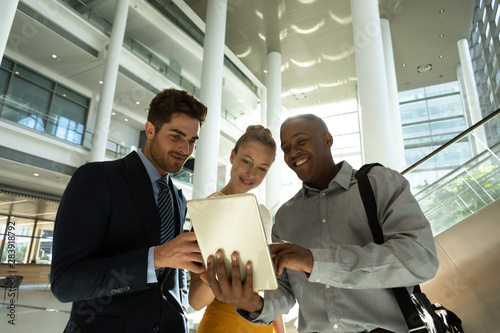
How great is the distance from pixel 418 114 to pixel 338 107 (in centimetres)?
492

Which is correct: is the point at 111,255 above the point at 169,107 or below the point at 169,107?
below

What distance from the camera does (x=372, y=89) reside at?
22.9ft

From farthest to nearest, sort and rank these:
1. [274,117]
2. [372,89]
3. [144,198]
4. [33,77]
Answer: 1. [274,117]
2. [33,77]
3. [372,89]
4. [144,198]

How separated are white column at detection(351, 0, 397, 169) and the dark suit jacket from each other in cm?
595

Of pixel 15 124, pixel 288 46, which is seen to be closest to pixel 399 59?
pixel 288 46

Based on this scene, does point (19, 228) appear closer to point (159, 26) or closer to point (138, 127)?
point (138, 127)

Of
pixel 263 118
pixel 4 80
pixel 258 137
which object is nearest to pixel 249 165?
pixel 258 137

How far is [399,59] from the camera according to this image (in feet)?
58.0

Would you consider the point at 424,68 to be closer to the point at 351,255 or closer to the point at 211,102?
the point at 211,102

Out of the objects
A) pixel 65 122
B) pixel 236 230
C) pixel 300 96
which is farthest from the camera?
pixel 300 96

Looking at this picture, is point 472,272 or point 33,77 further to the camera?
point 33,77

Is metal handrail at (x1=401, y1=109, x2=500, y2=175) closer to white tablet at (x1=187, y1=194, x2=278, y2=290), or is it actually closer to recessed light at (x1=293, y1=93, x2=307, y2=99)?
white tablet at (x1=187, y1=194, x2=278, y2=290)

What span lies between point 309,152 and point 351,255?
66 cm

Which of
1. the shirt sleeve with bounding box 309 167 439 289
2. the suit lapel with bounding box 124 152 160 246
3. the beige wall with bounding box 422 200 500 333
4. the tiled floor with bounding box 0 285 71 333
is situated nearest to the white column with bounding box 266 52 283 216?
the tiled floor with bounding box 0 285 71 333
